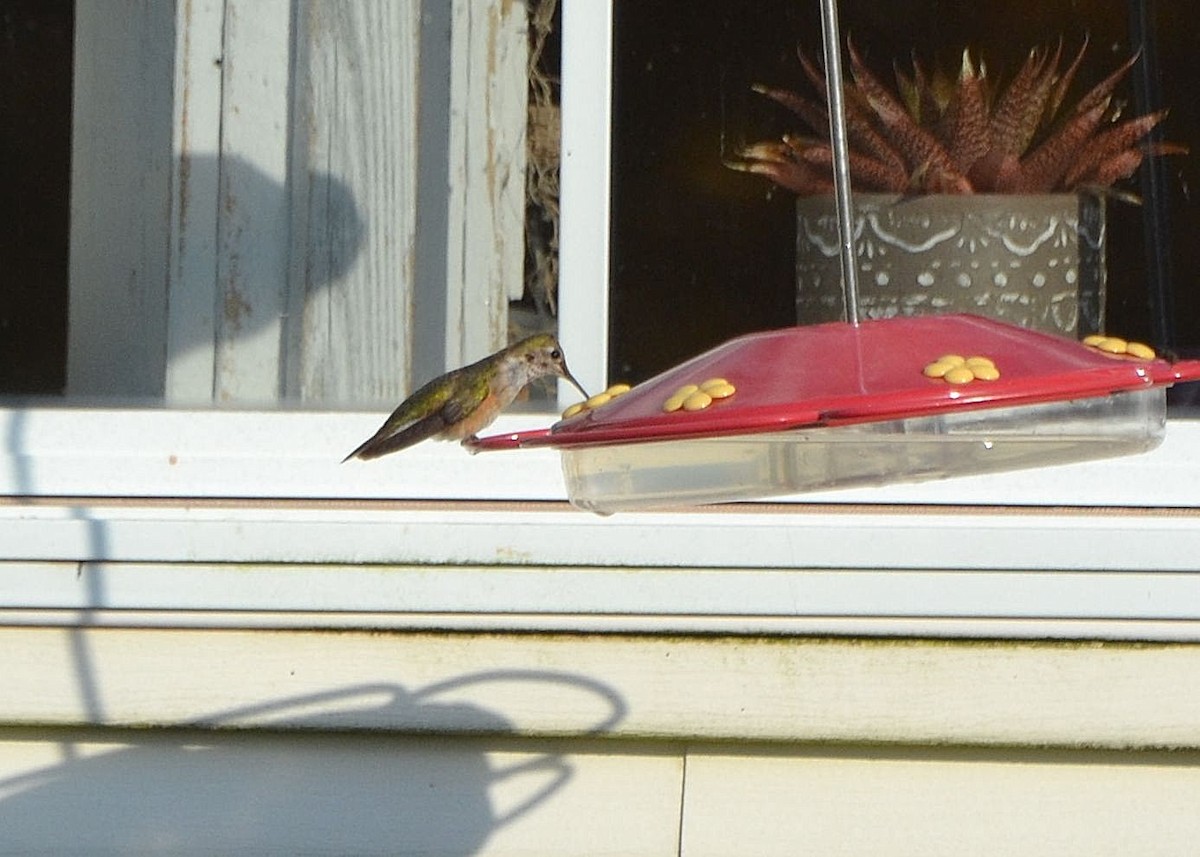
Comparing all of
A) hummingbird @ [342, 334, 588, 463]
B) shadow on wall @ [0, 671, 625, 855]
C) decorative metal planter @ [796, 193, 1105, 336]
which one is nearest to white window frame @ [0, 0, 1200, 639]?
hummingbird @ [342, 334, 588, 463]

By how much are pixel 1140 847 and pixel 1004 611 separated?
490mm

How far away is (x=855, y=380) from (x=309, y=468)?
141cm

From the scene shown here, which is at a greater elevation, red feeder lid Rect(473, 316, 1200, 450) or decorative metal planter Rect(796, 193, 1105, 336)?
decorative metal planter Rect(796, 193, 1105, 336)

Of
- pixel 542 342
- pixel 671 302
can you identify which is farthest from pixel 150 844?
pixel 671 302

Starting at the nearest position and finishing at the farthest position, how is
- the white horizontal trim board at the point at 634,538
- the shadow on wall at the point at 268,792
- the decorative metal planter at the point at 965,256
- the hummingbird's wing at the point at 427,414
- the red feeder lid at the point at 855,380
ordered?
1. the red feeder lid at the point at 855,380
2. the hummingbird's wing at the point at 427,414
3. the white horizontal trim board at the point at 634,538
4. the shadow on wall at the point at 268,792
5. the decorative metal planter at the point at 965,256

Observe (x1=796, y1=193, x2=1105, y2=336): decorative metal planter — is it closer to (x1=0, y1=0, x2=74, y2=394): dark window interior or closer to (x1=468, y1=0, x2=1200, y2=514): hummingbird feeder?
(x1=468, y1=0, x2=1200, y2=514): hummingbird feeder

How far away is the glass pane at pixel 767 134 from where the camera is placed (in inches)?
121

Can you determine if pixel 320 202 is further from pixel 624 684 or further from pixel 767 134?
pixel 624 684

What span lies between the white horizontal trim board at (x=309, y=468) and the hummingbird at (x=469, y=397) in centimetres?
7

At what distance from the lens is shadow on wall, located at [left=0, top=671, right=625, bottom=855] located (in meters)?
2.72

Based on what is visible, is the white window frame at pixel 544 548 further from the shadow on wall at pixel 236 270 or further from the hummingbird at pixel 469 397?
the shadow on wall at pixel 236 270

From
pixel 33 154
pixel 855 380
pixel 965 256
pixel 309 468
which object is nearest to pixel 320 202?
pixel 309 468

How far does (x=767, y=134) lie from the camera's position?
Result: 3088 millimetres

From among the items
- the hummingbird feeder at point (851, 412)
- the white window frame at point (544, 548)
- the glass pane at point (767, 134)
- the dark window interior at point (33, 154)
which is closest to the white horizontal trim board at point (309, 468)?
the white window frame at point (544, 548)
